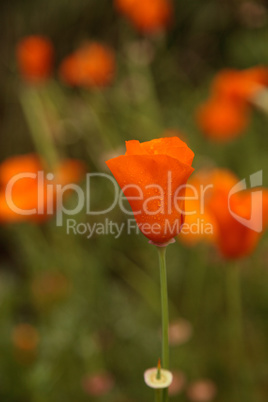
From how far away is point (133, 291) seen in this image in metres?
1.30

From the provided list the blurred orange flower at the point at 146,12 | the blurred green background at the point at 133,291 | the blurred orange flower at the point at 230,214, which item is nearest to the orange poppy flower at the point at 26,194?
the blurred green background at the point at 133,291

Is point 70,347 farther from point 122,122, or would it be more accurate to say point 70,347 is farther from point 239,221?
point 122,122

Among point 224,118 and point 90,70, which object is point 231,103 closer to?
point 224,118

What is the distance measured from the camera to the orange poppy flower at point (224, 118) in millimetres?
1076

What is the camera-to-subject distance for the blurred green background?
0.87 meters

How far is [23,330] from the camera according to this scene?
3.05 ft

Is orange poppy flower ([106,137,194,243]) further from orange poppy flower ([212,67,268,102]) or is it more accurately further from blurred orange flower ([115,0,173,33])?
blurred orange flower ([115,0,173,33])

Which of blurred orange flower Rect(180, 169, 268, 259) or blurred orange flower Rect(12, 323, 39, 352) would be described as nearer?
blurred orange flower Rect(180, 169, 268, 259)

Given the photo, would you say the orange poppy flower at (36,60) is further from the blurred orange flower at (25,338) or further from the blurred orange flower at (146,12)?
the blurred orange flower at (25,338)

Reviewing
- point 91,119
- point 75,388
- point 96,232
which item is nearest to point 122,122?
point 91,119

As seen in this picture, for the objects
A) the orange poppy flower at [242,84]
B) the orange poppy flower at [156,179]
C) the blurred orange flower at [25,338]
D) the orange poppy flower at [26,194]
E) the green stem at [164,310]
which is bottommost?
the green stem at [164,310]

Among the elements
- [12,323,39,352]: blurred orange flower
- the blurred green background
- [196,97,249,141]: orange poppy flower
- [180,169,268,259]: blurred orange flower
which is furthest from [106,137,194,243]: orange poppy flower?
[196,97,249,141]: orange poppy flower

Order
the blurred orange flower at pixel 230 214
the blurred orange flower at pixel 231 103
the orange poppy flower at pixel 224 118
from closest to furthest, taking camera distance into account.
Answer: the blurred orange flower at pixel 230 214
the blurred orange flower at pixel 231 103
the orange poppy flower at pixel 224 118

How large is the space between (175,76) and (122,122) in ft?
1.06
